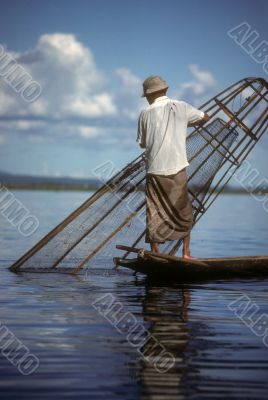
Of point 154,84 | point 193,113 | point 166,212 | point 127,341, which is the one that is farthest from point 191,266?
point 127,341

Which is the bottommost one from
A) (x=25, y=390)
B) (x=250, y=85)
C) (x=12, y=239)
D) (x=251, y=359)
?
(x=251, y=359)

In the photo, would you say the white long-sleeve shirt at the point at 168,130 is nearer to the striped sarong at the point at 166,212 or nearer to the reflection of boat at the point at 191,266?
the striped sarong at the point at 166,212

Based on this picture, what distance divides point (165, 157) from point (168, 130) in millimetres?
301

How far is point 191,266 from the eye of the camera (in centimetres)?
843

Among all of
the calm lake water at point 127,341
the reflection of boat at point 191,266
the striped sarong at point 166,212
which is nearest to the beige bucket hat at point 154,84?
the striped sarong at point 166,212

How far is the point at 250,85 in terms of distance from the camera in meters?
9.60

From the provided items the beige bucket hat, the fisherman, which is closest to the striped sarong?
the fisherman

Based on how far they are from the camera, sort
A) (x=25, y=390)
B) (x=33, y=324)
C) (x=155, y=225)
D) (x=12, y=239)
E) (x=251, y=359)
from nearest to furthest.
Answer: (x=25, y=390) → (x=251, y=359) → (x=33, y=324) → (x=155, y=225) → (x=12, y=239)

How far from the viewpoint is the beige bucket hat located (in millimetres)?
8000

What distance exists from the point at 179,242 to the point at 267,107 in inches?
84.1

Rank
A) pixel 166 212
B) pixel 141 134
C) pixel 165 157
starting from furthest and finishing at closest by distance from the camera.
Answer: pixel 166 212, pixel 141 134, pixel 165 157

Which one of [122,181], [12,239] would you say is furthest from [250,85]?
[12,239]

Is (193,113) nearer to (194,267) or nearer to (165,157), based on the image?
(165,157)

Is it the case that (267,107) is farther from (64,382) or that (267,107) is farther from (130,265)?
(64,382)
